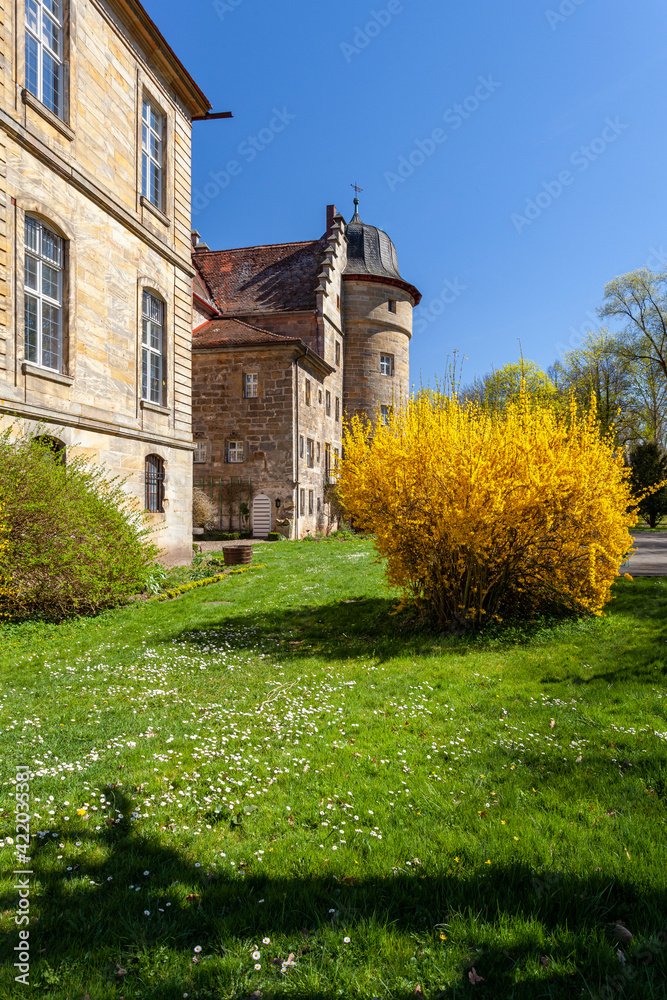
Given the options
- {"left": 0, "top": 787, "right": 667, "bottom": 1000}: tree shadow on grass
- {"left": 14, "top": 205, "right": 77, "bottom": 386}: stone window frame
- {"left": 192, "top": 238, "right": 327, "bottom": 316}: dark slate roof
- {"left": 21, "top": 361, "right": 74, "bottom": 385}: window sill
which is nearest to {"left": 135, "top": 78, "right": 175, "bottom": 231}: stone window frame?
{"left": 14, "top": 205, "right": 77, "bottom": 386}: stone window frame

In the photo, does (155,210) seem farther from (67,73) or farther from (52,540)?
(52,540)

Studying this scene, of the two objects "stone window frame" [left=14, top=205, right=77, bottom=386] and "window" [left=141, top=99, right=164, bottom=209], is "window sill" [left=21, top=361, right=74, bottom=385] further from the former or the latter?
"window" [left=141, top=99, right=164, bottom=209]

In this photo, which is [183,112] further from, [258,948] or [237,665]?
[258,948]

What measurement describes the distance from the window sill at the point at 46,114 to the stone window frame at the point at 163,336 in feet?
11.2

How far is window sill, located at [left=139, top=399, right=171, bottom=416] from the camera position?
14.3 m

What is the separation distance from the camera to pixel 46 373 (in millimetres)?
10734

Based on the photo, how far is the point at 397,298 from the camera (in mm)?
36750

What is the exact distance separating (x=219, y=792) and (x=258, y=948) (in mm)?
1389

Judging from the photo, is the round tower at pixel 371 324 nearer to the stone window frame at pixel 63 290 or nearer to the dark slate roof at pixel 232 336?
the dark slate roof at pixel 232 336

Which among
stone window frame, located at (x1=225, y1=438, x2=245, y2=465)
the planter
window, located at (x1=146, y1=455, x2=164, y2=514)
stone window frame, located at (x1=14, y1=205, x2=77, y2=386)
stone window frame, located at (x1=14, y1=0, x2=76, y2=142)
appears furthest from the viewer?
stone window frame, located at (x1=225, y1=438, x2=245, y2=465)

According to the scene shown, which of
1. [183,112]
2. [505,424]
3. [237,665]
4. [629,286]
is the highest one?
[629,286]

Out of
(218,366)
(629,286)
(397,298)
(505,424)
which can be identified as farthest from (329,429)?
(505,424)

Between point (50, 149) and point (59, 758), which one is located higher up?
point (50, 149)

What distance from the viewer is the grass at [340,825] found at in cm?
239
